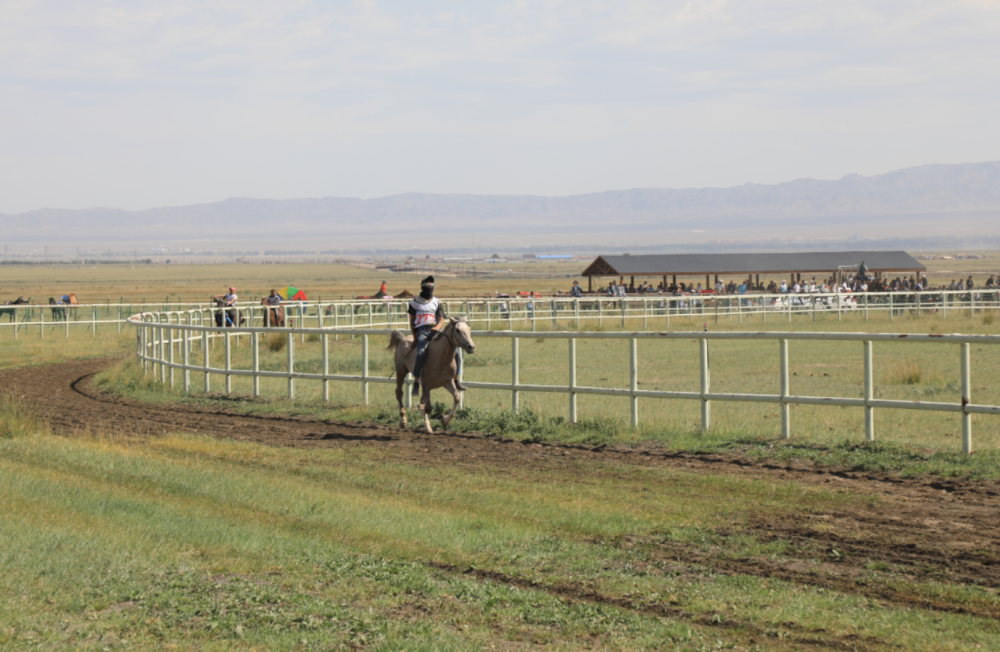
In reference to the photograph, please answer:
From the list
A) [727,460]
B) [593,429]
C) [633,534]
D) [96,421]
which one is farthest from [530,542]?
[96,421]

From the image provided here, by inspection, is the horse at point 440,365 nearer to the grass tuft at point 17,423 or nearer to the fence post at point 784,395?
the fence post at point 784,395

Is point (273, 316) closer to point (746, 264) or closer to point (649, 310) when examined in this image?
point (649, 310)

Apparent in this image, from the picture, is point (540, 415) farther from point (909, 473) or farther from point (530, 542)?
point (530, 542)

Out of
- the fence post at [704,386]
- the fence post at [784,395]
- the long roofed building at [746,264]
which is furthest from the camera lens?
the long roofed building at [746,264]

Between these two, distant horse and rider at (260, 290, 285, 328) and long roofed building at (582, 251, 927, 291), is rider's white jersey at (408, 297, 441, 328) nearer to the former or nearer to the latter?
distant horse and rider at (260, 290, 285, 328)

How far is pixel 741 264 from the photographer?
62.7 m

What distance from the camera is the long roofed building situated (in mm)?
60562

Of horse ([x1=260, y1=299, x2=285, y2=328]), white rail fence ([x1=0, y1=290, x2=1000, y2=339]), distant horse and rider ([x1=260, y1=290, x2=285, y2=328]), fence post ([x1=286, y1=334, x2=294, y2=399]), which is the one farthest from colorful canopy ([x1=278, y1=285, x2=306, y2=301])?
fence post ([x1=286, y1=334, x2=294, y2=399])

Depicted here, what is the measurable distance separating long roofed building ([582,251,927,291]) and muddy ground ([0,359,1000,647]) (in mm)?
45303

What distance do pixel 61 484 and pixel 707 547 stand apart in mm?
5914

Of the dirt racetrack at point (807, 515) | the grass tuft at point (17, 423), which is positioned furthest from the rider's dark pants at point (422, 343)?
the grass tuft at point (17, 423)

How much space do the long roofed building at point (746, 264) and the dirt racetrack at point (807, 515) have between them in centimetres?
4488

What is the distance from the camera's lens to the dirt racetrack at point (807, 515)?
261 inches

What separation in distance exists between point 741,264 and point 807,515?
2200 inches
